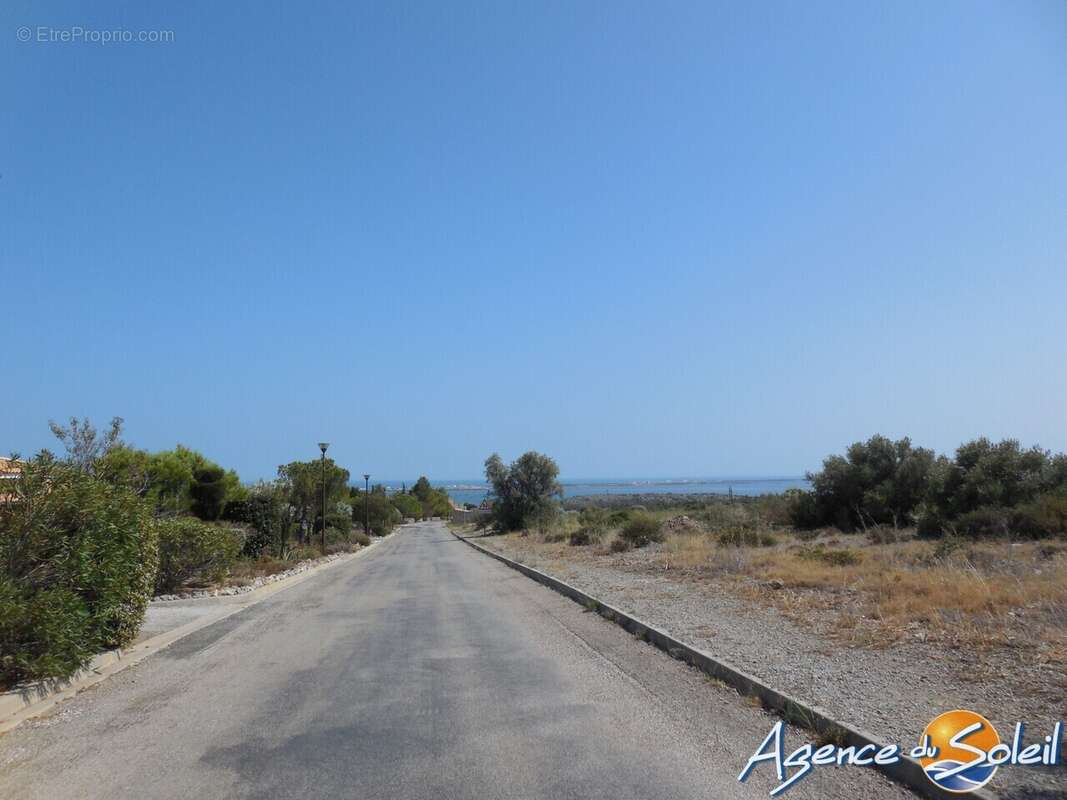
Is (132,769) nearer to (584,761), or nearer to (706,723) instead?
(584,761)

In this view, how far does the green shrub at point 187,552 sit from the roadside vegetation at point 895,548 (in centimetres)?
1108

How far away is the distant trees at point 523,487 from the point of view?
63.0 metres

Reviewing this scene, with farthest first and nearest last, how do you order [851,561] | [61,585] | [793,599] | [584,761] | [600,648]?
[851,561]
[793,599]
[600,648]
[61,585]
[584,761]

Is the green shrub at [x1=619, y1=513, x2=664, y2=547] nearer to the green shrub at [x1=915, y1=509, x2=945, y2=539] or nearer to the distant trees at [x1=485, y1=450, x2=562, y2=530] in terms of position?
the green shrub at [x1=915, y1=509, x2=945, y2=539]

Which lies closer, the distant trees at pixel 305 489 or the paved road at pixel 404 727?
the paved road at pixel 404 727

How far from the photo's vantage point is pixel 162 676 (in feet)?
30.7

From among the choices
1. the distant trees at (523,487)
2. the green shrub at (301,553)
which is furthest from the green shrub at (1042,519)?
the distant trees at (523,487)

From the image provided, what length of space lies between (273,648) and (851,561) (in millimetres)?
13952

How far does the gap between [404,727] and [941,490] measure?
29.6 meters

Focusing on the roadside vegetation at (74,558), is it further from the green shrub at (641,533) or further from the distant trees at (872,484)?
the distant trees at (872,484)

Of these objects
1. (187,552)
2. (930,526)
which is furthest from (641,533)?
(187,552)

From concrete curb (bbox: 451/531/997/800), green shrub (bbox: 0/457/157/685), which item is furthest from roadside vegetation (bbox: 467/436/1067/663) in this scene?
green shrub (bbox: 0/457/157/685)

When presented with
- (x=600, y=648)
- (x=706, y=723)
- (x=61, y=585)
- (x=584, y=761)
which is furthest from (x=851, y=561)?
(x=61, y=585)

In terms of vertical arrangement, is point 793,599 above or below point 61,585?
below
